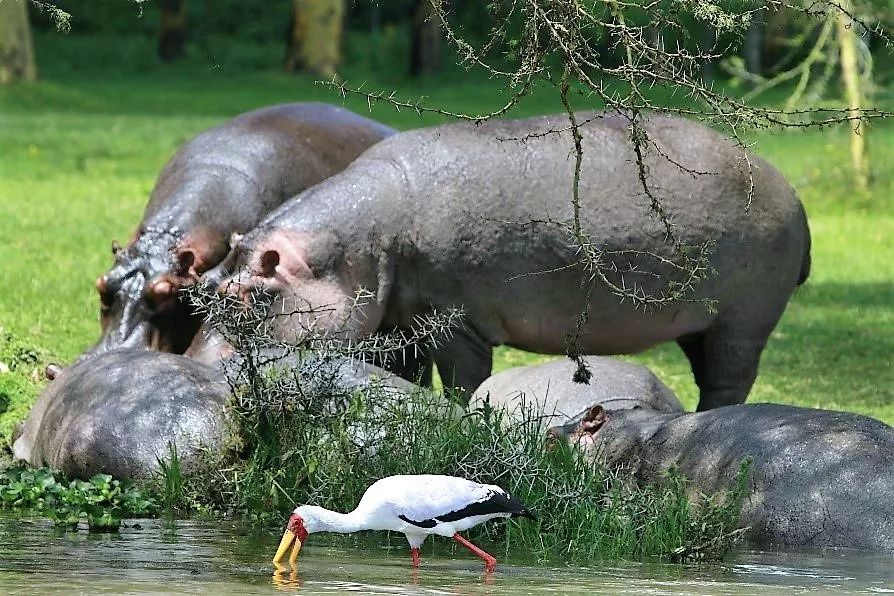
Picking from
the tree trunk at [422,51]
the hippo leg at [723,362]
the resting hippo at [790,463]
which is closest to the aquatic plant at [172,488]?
the resting hippo at [790,463]

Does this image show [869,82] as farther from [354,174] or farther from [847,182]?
[354,174]

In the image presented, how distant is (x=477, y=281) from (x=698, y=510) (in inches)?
99.4

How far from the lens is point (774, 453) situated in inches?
259

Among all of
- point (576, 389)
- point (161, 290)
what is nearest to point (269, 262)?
point (161, 290)

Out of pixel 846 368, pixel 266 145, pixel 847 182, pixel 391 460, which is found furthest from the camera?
pixel 847 182

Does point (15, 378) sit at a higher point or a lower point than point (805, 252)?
lower

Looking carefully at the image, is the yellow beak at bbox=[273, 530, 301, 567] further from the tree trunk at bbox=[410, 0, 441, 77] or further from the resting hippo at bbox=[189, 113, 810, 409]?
the tree trunk at bbox=[410, 0, 441, 77]

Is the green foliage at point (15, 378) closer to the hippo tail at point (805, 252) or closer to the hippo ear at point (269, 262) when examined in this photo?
the hippo ear at point (269, 262)

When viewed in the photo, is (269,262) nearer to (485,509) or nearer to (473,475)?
(473,475)

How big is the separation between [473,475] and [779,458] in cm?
116

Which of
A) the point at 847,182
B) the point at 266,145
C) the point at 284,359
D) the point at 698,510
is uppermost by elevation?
the point at 847,182

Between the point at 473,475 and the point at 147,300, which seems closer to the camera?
the point at 473,475

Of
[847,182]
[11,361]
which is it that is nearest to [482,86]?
[847,182]

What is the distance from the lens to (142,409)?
7430 millimetres
